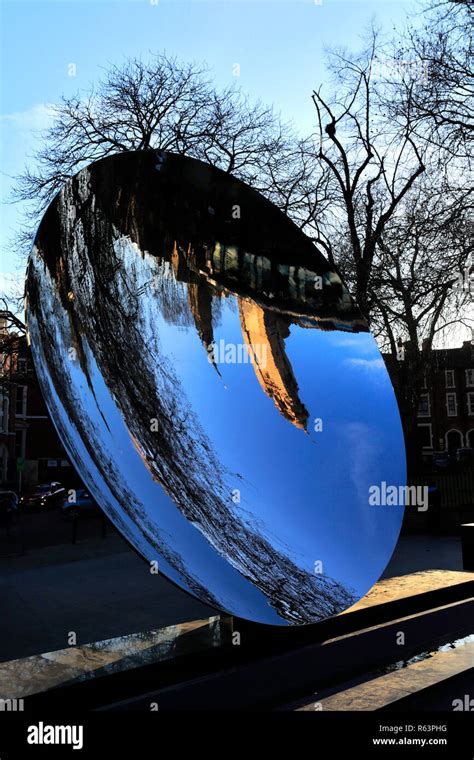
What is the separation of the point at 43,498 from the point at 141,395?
31.9 m

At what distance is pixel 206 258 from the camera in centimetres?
553

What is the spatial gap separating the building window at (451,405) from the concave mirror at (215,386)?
68.6 meters

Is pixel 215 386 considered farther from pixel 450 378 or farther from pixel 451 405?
pixel 451 405

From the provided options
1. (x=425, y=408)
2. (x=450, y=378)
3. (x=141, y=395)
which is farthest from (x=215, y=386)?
(x=425, y=408)

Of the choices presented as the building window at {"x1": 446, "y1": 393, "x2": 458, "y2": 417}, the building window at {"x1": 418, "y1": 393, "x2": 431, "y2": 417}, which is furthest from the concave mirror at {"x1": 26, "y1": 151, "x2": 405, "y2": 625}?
the building window at {"x1": 446, "y1": 393, "x2": 458, "y2": 417}

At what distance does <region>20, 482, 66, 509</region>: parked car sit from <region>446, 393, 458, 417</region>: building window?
49646mm

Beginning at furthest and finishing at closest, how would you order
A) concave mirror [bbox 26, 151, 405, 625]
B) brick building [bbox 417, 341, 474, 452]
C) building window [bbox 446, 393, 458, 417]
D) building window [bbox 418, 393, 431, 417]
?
building window [bbox 418, 393, 431, 417], building window [bbox 446, 393, 458, 417], brick building [bbox 417, 341, 474, 452], concave mirror [bbox 26, 151, 405, 625]

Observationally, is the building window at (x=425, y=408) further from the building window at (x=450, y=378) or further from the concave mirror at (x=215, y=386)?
the concave mirror at (x=215, y=386)

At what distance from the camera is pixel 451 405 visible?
7088 cm

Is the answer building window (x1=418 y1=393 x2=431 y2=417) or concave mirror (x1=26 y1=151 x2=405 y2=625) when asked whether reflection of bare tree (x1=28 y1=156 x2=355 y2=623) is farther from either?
building window (x1=418 y1=393 x2=431 y2=417)

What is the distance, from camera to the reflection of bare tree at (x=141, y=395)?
4.13 m

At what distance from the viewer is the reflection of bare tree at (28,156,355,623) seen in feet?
13.6

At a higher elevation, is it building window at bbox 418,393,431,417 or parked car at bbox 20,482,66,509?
building window at bbox 418,393,431,417

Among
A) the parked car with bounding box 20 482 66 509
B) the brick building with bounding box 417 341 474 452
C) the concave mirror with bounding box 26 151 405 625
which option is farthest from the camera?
the brick building with bounding box 417 341 474 452
